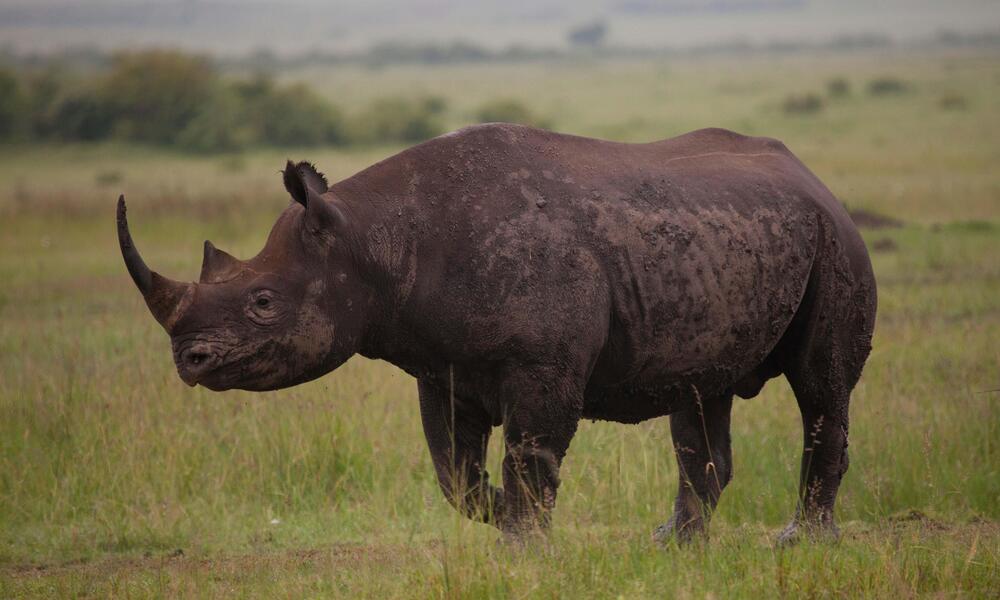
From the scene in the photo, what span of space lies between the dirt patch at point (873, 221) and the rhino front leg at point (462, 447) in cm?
1263

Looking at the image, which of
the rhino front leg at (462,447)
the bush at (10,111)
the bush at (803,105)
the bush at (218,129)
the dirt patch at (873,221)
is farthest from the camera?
the bush at (803,105)

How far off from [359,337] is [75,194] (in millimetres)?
18257

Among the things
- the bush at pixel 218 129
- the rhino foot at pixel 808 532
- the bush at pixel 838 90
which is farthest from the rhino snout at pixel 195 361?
the bush at pixel 838 90

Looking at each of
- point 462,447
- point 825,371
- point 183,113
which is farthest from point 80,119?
point 825,371

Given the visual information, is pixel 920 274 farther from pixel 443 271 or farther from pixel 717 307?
pixel 443 271

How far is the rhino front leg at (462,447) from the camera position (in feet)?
20.8

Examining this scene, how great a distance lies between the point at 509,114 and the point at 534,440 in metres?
36.1

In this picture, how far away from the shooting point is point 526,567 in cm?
577

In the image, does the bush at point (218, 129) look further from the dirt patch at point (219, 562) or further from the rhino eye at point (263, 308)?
the rhino eye at point (263, 308)

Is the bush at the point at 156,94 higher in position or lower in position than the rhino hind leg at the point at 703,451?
higher

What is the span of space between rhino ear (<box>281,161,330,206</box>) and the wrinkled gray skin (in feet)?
0.05

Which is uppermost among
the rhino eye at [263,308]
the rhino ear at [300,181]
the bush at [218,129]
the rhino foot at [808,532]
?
the bush at [218,129]

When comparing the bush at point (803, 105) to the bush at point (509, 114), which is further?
the bush at point (803, 105)

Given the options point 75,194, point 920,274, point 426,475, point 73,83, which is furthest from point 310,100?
point 426,475
